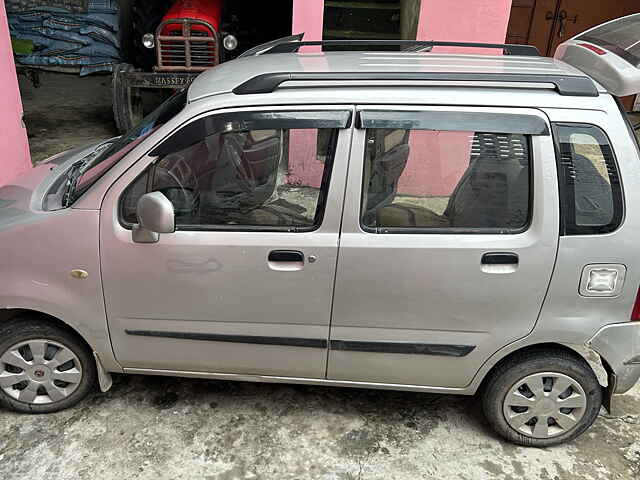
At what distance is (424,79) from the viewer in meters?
2.71

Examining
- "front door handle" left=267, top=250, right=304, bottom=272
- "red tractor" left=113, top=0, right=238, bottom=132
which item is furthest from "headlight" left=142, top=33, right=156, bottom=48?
"front door handle" left=267, top=250, right=304, bottom=272

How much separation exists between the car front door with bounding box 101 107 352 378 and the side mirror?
4.7 inches

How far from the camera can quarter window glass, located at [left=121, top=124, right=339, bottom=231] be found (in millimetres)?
2697

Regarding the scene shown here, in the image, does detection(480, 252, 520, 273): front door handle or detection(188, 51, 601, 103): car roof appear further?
detection(188, 51, 601, 103): car roof

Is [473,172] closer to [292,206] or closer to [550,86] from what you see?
[550,86]

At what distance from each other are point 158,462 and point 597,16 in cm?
998

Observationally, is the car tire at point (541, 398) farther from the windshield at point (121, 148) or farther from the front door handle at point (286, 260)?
the windshield at point (121, 148)

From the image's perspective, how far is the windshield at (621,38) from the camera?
9.36 ft

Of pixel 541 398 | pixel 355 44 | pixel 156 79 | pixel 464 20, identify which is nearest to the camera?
pixel 541 398

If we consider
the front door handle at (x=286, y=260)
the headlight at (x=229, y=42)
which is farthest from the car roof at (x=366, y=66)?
the headlight at (x=229, y=42)

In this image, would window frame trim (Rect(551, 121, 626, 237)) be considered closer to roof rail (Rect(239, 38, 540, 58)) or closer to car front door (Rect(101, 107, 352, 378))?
car front door (Rect(101, 107, 352, 378))

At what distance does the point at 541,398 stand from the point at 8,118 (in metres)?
5.01

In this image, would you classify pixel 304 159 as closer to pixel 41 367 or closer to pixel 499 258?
pixel 499 258

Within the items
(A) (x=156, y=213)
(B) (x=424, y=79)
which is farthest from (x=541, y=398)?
(A) (x=156, y=213)
